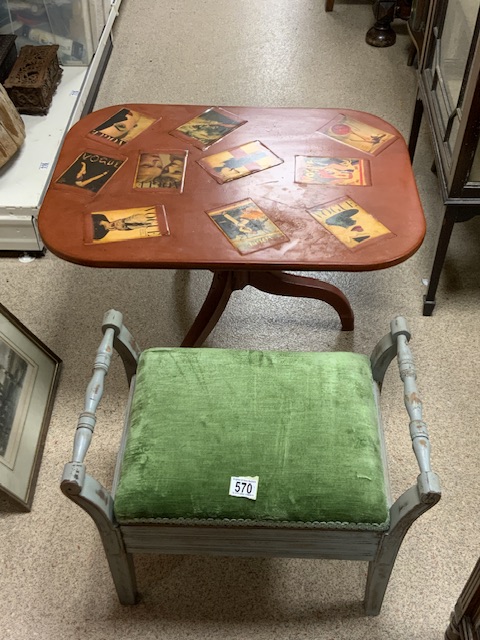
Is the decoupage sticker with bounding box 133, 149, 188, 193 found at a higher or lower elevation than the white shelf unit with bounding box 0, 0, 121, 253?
higher

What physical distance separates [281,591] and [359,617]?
19 centimetres

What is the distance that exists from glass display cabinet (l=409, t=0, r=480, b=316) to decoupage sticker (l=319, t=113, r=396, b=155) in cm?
20

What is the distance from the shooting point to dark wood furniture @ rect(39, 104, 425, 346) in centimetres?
175

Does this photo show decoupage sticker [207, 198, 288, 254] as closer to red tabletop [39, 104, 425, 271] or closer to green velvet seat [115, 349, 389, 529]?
red tabletop [39, 104, 425, 271]

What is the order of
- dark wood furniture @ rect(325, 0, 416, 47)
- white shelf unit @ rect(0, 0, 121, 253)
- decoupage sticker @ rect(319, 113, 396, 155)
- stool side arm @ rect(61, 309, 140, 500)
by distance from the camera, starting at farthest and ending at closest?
dark wood furniture @ rect(325, 0, 416, 47) → white shelf unit @ rect(0, 0, 121, 253) → decoupage sticker @ rect(319, 113, 396, 155) → stool side arm @ rect(61, 309, 140, 500)

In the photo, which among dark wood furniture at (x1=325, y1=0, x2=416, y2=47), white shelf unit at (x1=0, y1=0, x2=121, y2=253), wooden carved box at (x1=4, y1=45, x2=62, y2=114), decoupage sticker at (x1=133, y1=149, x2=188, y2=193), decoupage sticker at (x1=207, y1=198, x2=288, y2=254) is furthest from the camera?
dark wood furniture at (x1=325, y1=0, x2=416, y2=47)

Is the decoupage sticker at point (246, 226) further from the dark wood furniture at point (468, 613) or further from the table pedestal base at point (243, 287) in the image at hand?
the dark wood furniture at point (468, 613)

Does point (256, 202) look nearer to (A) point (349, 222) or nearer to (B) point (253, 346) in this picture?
(A) point (349, 222)

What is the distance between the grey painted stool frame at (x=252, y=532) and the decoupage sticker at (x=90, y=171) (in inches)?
22.7

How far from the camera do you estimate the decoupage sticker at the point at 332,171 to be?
1950 mm

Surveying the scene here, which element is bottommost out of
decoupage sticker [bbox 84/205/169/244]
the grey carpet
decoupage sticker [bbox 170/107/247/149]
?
the grey carpet

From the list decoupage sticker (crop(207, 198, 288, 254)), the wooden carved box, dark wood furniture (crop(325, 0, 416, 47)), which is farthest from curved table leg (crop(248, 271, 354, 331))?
dark wood furniture (crop(325, 0, 416, 47))

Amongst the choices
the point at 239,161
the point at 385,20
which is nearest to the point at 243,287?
the point at 239,161

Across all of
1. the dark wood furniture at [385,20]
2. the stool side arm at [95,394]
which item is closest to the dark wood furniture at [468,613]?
the stool side arm at [95,394]
